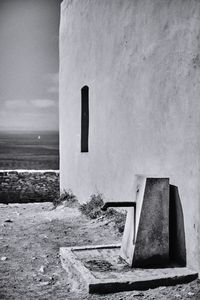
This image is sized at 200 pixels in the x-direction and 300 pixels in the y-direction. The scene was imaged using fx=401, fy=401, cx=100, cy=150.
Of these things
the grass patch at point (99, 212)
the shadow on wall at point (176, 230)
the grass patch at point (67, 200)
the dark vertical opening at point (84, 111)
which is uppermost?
the dark vertical opening at point (84, 111)

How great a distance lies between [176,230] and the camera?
4.51 meters

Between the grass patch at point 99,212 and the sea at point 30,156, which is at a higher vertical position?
the grass patch at point 99,212

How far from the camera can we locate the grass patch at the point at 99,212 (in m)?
6.44

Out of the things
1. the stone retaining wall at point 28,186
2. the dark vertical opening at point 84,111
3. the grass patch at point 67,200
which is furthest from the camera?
the stone retaining wall at point 28,186

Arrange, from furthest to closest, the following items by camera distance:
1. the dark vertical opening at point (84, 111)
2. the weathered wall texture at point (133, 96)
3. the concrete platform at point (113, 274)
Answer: the dark vertical opening at point (84, 111) < the weathered wall texture at point (133, 96) < the concrete platform at point (113, 274)

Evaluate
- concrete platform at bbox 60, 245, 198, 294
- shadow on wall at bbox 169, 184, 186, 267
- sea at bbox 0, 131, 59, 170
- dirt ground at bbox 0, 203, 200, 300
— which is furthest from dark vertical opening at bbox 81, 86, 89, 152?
sea at bbox 0, 131, 59, 170

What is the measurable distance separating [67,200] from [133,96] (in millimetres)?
4153

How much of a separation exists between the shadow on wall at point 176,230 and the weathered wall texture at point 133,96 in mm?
107

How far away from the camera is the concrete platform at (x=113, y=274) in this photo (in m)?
3.91

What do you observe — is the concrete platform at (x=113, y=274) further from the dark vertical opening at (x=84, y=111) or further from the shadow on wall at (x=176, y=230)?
the dark vertical opening at (x=84, y=111)

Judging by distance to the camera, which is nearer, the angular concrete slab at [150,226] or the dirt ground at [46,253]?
the dirt ground at [46,253]

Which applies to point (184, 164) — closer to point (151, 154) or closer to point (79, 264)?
point (151, 154)

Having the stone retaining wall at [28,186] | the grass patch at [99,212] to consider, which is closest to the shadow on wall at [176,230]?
the grass patch at [99,212]

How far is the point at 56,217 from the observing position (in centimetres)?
795
